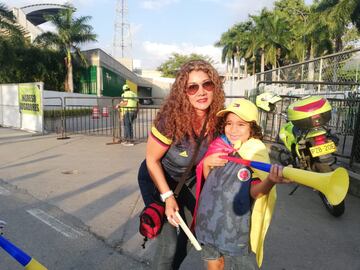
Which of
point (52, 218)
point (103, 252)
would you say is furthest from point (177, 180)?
point (52, 218)

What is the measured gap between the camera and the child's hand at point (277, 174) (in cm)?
169

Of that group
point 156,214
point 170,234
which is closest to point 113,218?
point 170,234

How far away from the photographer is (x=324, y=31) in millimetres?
29797

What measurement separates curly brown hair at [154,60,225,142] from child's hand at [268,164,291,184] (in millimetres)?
619

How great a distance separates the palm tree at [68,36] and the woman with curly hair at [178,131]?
31620 mm

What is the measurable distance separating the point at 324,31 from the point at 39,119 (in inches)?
1027

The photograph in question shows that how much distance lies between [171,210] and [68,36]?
32.0 m

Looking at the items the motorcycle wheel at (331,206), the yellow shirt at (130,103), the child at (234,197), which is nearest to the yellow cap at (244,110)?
the child at (234,197)

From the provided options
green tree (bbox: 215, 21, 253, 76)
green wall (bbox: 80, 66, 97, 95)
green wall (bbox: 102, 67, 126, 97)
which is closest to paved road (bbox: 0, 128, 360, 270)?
green wall (bbox: 80, 66, 97, 95)

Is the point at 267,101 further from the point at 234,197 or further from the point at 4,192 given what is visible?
the point at 234,197

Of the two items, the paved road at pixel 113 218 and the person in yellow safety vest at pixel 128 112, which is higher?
the person in yellow safety vest at pixel 128 112

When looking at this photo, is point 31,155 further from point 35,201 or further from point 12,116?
point 12,116

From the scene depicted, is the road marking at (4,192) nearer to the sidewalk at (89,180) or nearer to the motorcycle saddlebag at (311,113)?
the sidewalk at (89,180)

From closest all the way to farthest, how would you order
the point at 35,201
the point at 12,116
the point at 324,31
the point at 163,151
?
the point at 163,151 → the point at 35,201 → the point at 12,116 → the point at 324,31
